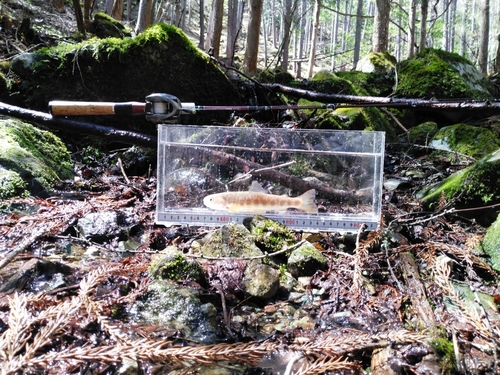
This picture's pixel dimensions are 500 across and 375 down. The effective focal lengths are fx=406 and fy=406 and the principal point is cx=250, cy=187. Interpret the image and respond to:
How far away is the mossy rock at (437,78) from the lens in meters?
7.73

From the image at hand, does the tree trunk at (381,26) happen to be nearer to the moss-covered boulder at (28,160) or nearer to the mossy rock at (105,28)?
the mossy rock at (105,28)

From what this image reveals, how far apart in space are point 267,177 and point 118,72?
4.04 meters

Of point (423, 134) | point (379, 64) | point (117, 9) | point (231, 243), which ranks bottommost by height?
point (231, 243)

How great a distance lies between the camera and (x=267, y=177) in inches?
129

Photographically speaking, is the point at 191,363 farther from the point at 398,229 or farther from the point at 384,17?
the point at 384,17

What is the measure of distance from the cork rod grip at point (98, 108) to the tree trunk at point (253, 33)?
7.61 m

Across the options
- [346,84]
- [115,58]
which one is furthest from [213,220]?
[346,84]

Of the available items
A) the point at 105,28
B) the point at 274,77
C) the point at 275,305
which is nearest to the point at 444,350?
the point at 275,305

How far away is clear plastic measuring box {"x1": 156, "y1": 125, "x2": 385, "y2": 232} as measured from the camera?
3189 millimetres

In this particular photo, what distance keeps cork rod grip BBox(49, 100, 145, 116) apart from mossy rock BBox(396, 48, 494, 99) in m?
6.05

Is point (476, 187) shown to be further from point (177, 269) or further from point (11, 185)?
point (11, 185)

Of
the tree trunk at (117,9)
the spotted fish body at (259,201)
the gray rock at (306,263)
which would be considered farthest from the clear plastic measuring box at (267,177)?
the tree trunk at (117,9)

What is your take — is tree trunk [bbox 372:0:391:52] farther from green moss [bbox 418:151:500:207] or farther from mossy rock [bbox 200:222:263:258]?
mossy rock [bbox 200:222:263:258]

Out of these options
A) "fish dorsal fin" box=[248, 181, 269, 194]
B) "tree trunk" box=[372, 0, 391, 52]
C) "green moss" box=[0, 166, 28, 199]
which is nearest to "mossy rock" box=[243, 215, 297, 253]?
"fish dorsal fin" box=[248, 181, 269, 194]
